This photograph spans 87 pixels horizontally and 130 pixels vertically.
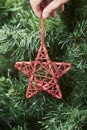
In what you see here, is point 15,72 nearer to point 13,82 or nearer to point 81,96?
point 13,82

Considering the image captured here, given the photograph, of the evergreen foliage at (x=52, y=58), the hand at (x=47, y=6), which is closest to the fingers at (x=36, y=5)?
the hand at (x=47, y=6)

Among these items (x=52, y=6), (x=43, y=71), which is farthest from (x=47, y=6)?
(x=43, y=71)

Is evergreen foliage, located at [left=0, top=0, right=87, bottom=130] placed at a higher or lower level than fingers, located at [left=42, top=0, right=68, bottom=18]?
lower

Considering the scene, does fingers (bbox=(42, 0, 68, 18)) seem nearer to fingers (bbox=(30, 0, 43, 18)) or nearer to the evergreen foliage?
fingers (bbox=(30, 0, 43, 18))

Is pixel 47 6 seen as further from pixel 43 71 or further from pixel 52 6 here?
pixel 43 71

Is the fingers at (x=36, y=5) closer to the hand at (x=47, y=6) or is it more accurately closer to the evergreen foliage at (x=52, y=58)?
the hand at (x=47, y=6)

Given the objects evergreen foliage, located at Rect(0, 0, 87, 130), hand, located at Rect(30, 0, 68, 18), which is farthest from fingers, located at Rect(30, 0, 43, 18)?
evergreen foliage, located at Rect(0, 0, 87, 130)

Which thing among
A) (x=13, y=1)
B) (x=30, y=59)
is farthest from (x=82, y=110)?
(x=13, y=1)

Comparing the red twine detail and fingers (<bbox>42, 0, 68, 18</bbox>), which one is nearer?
fingers (<bbox>42, 0, 68, 18</bbox>)

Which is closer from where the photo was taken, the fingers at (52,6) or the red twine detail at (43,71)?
the fingers at (52,6)
